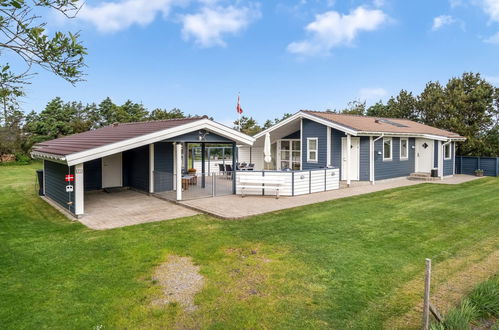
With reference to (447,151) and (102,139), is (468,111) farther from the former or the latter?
(102,139)

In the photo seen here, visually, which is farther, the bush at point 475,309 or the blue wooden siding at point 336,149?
the blue wooden siding at point 336,149

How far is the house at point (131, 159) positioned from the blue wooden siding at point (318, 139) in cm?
471

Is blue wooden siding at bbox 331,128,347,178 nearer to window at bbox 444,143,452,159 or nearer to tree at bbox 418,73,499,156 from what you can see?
window at bbox 444,143,452,159

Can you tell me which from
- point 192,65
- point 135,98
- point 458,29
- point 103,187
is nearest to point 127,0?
point 103,187

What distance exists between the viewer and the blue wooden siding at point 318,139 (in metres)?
16.8

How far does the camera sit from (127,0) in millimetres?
11734

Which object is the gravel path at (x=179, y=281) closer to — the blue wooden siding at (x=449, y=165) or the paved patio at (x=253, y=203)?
the paved patio at (x=253, y=203)

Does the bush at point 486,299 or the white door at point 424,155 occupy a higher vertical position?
the white door at point 424,155

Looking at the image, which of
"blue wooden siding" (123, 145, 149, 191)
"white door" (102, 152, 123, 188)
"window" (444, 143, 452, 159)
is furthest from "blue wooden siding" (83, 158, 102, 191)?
"window" (444, 143, 452, 159)

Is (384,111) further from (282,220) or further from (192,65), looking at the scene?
(282,220)

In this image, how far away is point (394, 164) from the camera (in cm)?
1798

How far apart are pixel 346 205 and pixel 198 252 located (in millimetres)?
6100

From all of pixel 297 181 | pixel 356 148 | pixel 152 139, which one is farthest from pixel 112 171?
pixel 356 148

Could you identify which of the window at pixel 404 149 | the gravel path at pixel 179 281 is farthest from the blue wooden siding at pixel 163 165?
the window at pixel 404 149
